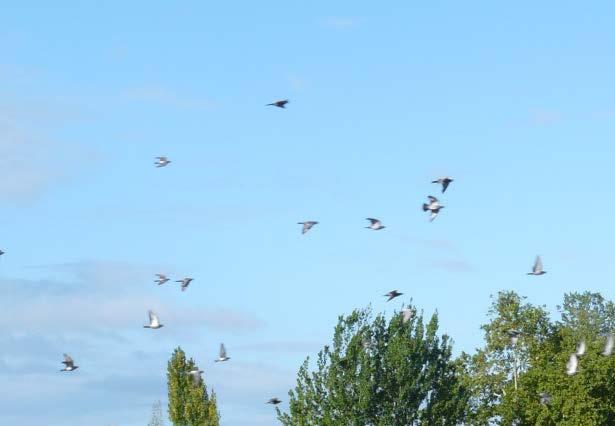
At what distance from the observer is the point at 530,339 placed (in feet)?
334

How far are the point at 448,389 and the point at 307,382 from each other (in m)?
9.44

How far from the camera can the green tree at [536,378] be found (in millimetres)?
89688

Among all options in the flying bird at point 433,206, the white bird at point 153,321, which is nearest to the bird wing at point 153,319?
the white bird at point 153,321

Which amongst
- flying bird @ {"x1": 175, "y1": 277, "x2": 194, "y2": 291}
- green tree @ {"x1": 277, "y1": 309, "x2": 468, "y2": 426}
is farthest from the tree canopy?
flying bird @ {"x1": 175, "y1": 277, "x2": 194, "y2": 291}

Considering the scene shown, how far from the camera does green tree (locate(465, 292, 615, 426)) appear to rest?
89688 millimetres

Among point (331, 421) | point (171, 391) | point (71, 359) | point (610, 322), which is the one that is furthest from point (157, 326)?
point (610, 322)

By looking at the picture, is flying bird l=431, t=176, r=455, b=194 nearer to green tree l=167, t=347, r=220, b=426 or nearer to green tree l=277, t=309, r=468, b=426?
green tree l=277, t=309, r=468, b=426

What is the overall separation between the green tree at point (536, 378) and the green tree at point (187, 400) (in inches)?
852

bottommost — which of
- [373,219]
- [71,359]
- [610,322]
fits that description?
[71,359]

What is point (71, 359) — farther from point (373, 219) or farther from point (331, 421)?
point (331, 421)

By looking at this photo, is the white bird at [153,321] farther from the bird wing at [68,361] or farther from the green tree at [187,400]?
the green tree at [187,400]

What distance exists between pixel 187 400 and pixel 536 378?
2964 centimetres

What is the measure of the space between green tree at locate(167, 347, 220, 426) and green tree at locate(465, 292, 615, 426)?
21.6 meters

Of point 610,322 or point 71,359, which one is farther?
point 610,322
